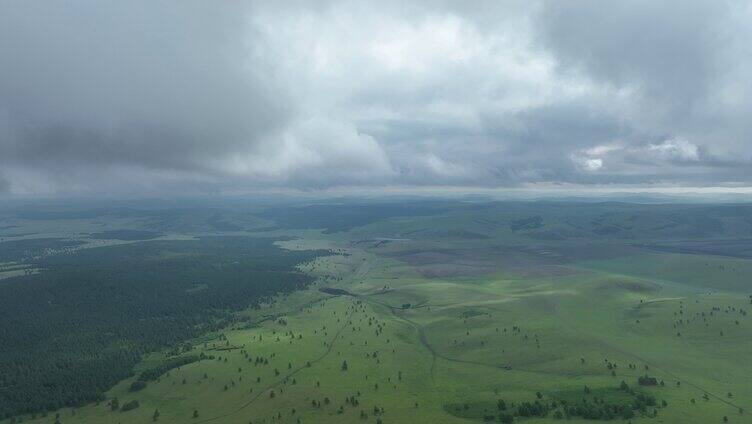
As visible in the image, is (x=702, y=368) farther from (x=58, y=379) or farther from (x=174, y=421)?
(x=58, y=379)

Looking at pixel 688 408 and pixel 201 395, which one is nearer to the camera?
pixel 688 408

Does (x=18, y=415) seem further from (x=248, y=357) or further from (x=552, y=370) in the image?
(x=552, y=370)

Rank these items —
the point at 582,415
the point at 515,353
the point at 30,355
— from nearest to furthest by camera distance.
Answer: the point at 582,415, the point at 515,353, the point at 30,355

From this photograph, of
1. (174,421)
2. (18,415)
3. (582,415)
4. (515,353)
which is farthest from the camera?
(515,353)

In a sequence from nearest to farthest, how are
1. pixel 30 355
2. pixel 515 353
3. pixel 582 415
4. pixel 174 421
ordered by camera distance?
1. pixel 582 415
2. pixel 174 421
3. pixel 515 353
4. pixel 30 355

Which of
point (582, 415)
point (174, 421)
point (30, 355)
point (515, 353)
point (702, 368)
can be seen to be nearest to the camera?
point (582, 415)

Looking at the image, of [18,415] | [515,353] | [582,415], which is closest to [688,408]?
[582,415]

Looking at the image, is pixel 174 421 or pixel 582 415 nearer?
pixel 582 415

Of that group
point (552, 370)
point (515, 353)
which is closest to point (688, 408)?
point (552, 370)

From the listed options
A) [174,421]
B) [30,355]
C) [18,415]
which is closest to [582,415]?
[174,421]
